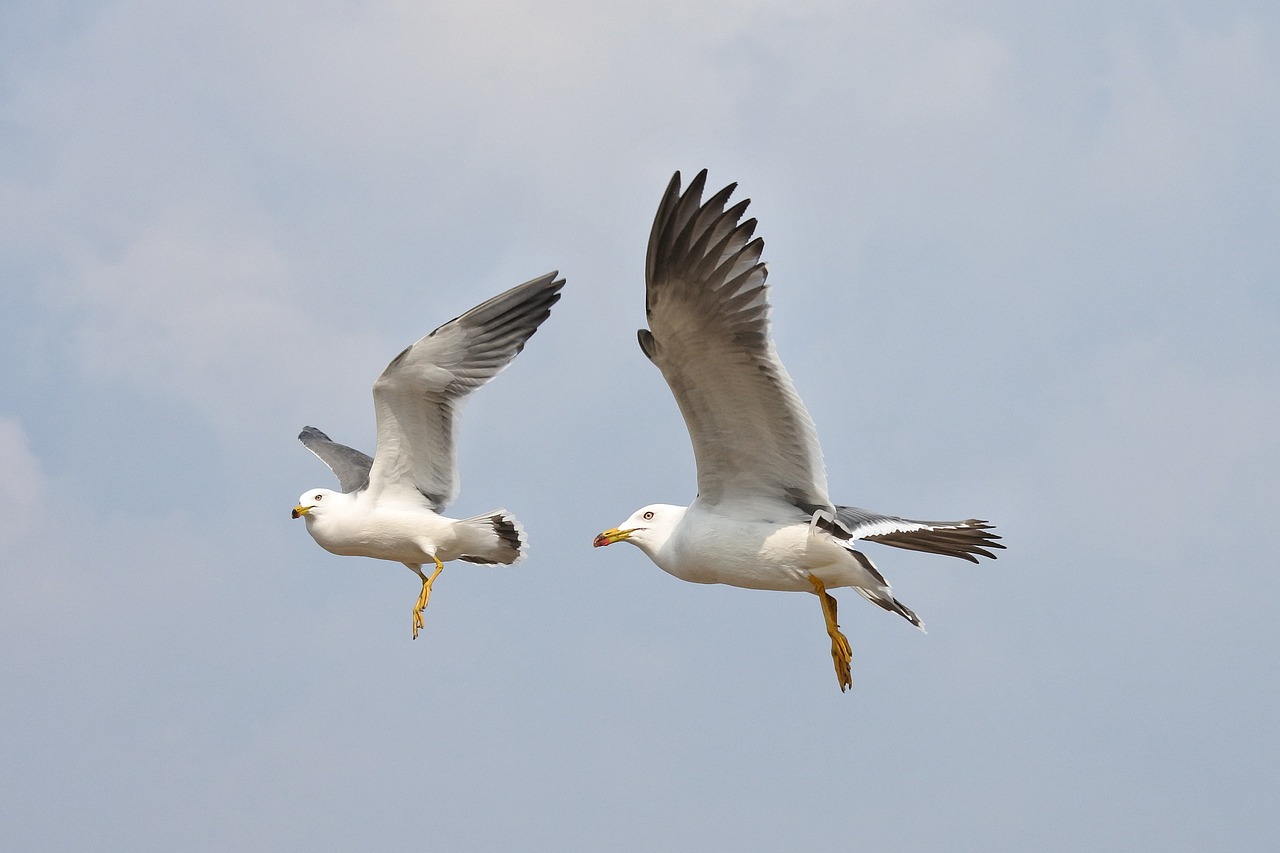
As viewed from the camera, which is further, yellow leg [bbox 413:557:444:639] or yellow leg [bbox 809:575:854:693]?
yellow leg [bbox 413:557:444:639]

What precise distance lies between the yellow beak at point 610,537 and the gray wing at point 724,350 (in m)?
0.95

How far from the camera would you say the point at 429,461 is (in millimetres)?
15562

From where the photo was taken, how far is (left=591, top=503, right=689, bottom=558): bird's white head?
1257cm

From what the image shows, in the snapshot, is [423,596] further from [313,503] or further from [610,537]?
[610,537]

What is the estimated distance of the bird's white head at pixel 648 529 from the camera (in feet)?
41.2

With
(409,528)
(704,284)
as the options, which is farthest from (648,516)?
(409,528)

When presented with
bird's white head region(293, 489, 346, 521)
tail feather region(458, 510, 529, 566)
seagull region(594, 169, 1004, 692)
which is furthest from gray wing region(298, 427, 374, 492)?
seagull region(594, 169, 1004, 692)

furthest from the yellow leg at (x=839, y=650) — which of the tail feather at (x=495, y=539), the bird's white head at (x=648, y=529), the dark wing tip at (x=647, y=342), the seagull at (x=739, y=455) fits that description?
the tail feather at (x=495, y=539)

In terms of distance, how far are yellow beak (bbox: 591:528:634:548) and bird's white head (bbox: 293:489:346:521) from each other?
3.62 metres

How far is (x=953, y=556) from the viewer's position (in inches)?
466

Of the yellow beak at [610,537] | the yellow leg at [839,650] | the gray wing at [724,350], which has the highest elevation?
the gray wing at [724,350]

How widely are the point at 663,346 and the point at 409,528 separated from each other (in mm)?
4666

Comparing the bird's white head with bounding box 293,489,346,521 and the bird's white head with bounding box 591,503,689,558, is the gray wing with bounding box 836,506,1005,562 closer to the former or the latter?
the bird's white head with bounding box 591,503,689,558

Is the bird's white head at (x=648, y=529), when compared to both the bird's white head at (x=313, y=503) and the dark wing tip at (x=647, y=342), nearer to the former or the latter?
the dark wing tip at (x=647, y=342)
